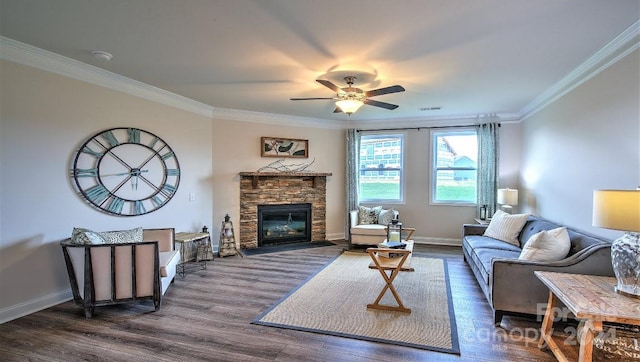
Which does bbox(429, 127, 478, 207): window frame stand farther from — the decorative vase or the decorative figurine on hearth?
the decorative vase

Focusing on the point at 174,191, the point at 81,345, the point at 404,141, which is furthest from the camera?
the point at 404,141

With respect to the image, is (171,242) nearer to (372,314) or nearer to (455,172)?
(372,314)

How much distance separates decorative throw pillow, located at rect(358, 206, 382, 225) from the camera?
6.34 m

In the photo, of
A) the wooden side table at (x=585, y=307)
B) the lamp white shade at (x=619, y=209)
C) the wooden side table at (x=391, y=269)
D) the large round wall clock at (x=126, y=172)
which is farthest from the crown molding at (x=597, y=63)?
the large round wall clock at (x=126, y=172)

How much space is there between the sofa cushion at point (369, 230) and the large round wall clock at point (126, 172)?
3.21 m

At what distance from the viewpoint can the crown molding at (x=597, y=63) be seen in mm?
2680

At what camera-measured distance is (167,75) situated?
396 cm

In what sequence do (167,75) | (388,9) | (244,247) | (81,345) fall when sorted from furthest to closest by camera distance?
(244,247) → (167,75) → (81,345) → (388,9)

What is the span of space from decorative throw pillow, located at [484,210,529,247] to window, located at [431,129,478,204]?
1660 mm

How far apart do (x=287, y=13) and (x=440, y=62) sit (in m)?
1.85

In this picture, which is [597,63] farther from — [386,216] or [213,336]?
[213,336]

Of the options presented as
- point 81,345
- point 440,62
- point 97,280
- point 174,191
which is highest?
point 440,62

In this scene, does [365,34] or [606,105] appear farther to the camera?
[606,105]

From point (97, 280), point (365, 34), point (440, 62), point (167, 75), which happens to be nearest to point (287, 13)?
point (365, 34)
